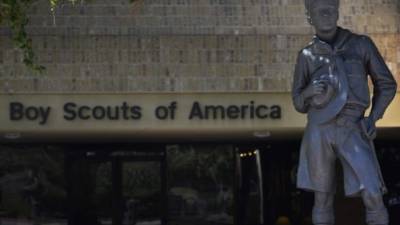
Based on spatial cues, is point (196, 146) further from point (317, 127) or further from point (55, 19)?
point (317, 127)

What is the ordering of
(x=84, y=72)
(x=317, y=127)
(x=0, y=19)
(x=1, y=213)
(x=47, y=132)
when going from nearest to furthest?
1. (x=317, y=127)
2. (x=0, y=19)
3. (x=84, y=72)
4. (x=47, y=132)
5. (x=1, y=213)

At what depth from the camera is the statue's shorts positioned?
745 cm

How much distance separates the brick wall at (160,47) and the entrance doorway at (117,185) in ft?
14.1

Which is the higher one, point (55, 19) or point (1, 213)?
point (55, 19)

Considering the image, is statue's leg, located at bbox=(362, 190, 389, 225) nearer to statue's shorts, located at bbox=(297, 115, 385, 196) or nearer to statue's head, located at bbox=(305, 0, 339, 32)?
statue's shorts, located at bbox=(297, 115, 385, 196)

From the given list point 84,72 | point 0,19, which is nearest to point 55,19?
point 84,72

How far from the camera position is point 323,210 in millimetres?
7684

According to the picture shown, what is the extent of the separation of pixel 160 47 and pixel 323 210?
237 inches

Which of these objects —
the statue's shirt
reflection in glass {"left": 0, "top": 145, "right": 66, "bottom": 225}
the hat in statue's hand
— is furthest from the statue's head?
reflection in glass {"left": 0, "top": 145, "right": 66, "bottom": 225}

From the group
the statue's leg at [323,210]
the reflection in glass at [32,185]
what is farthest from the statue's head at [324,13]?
the reflection in glass at [32,185]

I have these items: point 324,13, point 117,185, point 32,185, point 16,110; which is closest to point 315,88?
point 324,13

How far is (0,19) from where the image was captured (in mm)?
9164

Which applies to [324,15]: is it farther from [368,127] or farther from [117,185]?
[117,185]

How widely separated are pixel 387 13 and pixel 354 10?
1.68ft
